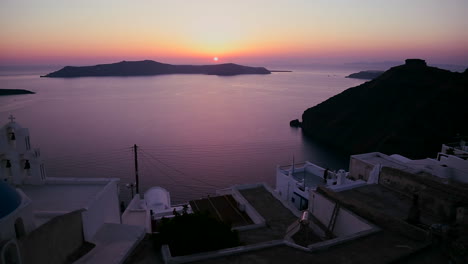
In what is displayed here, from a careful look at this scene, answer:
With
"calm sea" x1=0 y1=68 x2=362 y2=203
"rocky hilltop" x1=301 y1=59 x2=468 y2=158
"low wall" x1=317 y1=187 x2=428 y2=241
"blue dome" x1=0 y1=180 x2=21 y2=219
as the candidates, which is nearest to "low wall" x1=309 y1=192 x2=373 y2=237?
"low wall" x1=317 y1=187 x2=428 y2=241

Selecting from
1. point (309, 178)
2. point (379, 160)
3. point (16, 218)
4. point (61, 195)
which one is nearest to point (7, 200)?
point (16, 218)

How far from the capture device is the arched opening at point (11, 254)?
7746 mm

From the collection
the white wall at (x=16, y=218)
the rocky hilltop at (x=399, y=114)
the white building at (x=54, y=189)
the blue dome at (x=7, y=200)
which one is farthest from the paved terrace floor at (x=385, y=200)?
the rocky hilltop at (x=399, y=114)

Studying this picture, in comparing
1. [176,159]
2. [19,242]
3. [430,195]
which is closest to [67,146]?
[176,159]

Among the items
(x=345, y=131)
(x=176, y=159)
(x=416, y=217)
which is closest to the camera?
(x=416, y=217)

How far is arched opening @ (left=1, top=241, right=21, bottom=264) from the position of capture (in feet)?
25.4

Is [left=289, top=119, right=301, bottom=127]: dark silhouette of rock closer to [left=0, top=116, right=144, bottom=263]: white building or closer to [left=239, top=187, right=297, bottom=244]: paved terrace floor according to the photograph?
[left=239, top=187, right=297, bottom=244]: paved terrace floor

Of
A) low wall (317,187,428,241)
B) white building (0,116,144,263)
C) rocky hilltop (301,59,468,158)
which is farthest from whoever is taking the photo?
rocky hilltop (301,59,468,158)

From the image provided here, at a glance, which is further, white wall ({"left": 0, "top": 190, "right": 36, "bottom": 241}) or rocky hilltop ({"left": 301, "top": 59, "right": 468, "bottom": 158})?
rocky hilltop ({"left": 301, "top": 59, "right": 468, "bottom": 158})

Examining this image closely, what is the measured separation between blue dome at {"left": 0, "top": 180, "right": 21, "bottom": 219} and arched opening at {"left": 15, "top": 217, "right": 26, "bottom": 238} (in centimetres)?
43

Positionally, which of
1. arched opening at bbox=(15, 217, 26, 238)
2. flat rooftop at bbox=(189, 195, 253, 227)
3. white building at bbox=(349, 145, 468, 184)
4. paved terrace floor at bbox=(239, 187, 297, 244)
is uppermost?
arched opening at bbox=(15, 217, 26, 238)

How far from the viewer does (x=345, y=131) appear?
61312 mm

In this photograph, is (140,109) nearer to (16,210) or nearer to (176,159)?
(176,159)

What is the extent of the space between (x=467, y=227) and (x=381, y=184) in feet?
18.9
